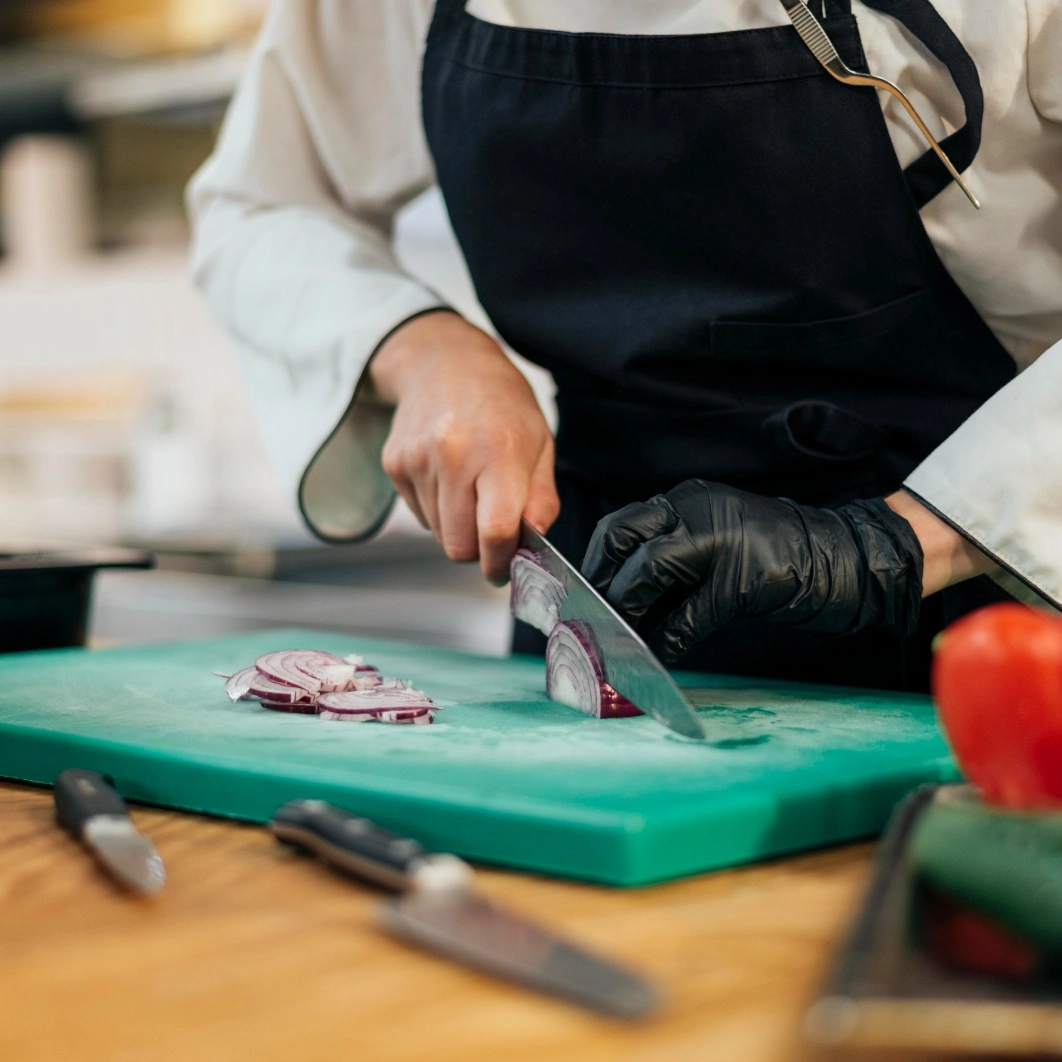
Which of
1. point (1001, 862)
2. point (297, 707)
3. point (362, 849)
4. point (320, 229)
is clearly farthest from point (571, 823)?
point (320, 229)

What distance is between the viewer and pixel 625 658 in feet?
3.05

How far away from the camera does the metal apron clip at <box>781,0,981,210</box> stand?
1.06m

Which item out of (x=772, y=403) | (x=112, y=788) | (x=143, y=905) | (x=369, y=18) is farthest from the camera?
(x=369, y=18)

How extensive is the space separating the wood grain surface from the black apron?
0.49m

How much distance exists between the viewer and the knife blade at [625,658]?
865 mm

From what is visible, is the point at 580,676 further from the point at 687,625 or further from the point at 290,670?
the point at 290,670

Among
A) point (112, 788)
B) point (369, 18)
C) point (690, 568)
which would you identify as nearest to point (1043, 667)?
point (690, 568)

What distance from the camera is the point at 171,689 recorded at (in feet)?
3.54

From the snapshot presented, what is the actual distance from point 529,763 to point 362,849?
0.58 feet

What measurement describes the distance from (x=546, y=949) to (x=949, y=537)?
0.60 meters

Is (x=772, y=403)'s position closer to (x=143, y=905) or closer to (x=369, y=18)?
(x=369, y=18)

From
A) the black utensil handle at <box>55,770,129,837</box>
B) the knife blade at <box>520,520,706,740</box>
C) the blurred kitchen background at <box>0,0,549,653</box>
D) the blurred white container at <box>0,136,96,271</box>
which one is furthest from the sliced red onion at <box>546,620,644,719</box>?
the blurred white container at <box>0,136,96,271</box>

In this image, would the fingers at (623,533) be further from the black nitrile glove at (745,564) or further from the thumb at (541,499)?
the thumb at (541,499)

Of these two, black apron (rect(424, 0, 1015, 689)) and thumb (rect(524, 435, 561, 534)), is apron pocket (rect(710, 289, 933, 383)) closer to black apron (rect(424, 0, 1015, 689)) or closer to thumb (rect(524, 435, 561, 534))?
black apron (rect(424, 0, 1015, 689))
